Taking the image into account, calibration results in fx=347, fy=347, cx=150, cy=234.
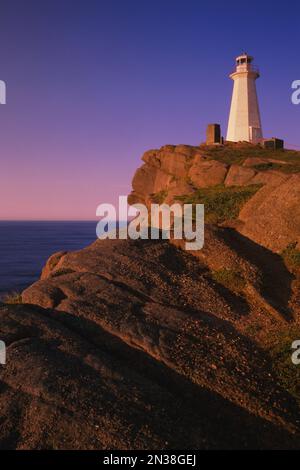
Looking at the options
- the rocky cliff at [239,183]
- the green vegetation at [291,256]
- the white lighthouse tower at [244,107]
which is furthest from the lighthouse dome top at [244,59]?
the green vegetation at [291,256]

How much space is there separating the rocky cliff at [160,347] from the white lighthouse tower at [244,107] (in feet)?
147

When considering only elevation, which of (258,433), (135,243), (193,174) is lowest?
(258,433)

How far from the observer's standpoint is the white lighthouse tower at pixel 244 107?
2293 inches

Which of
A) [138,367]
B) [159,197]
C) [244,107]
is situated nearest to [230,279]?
[138,367]

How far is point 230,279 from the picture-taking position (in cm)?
1330

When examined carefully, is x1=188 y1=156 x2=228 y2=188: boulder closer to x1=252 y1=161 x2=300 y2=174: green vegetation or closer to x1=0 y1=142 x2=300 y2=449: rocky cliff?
x1=252 y1=161 x2=300 y2=174: green vegetation

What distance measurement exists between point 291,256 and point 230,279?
330cm

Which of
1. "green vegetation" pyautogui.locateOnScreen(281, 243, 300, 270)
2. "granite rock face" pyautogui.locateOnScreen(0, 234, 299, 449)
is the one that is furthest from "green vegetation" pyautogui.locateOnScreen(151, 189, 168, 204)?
"granite rock face" pyautogui.locateOnScreen(0, 234, 299, 449)

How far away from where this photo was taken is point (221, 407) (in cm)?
804

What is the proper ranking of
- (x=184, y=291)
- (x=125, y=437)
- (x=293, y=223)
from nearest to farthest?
(x=125, y=437)
(x=184, y=291)
(x=293, y=223)

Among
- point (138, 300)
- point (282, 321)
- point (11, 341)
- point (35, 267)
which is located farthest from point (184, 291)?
point (35, 267)

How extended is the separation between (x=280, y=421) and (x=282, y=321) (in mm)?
4088

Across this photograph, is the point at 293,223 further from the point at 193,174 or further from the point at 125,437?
the point at 193,174

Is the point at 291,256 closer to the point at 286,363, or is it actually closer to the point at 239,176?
the point at 286,363
